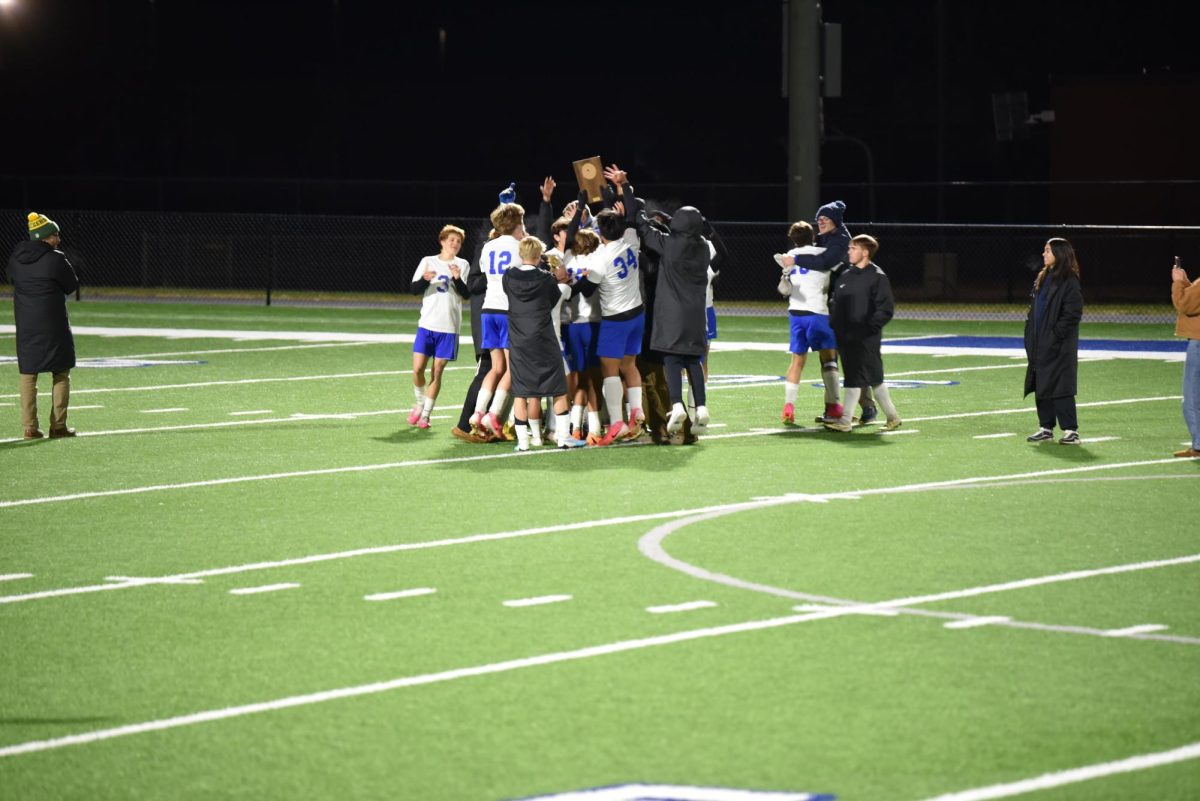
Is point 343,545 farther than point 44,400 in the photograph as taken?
No

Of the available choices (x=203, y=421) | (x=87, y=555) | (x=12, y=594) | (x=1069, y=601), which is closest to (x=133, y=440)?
(x=203, y=421)

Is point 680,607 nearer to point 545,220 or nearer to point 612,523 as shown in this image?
point 612,523

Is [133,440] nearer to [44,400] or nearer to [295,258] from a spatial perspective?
[44,400]

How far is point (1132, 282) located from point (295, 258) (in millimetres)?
16508

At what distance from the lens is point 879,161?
45562mm

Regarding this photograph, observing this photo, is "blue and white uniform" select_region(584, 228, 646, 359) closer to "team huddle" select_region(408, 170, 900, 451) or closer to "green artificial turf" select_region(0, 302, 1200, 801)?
"team huddle" select_region(408, 170, 900, 451)

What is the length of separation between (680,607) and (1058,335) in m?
7.14

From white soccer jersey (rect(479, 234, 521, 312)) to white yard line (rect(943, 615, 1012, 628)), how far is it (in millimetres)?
7215

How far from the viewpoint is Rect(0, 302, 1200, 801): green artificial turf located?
6895 mm

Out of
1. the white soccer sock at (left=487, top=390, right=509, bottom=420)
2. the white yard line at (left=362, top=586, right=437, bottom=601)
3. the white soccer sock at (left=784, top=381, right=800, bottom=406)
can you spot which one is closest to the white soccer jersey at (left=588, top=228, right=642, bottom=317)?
the white soccer sock at (left=487, top=390, right=509, bottom=420)

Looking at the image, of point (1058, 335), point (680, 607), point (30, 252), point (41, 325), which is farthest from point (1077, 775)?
point (30, 252)

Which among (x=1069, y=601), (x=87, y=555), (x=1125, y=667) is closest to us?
(x=1125, y=667)

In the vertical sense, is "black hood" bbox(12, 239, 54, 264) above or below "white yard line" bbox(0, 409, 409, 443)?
above

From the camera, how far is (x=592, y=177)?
52.6ft
